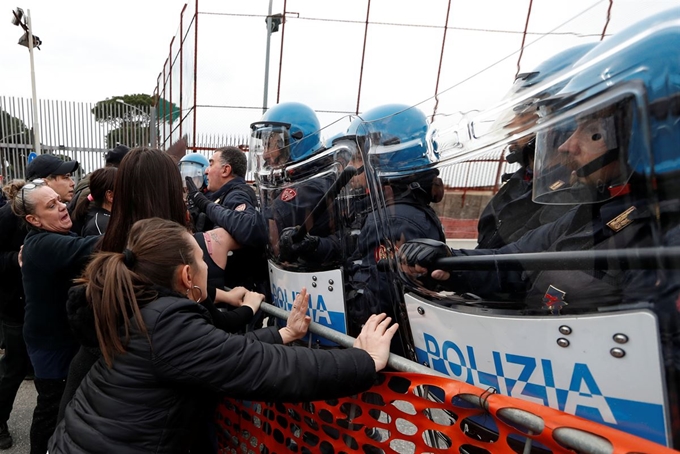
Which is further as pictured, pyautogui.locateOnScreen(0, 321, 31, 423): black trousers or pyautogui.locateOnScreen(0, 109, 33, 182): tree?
pyautogui.locateOnScreen(0, 109, 33, 182): tree

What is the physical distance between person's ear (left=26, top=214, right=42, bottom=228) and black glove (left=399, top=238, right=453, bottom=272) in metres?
2.14

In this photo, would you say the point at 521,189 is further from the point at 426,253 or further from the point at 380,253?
the point at 380,253

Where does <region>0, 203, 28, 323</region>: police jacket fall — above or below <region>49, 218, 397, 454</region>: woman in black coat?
below

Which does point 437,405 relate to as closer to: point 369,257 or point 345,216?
point 369,257

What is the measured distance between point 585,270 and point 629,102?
34cm

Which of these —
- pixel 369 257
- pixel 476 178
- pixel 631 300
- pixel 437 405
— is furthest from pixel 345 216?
pixel 631 300

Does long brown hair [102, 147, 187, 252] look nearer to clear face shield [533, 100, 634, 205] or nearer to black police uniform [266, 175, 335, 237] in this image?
black police uniform [266, 175, 335, 237]

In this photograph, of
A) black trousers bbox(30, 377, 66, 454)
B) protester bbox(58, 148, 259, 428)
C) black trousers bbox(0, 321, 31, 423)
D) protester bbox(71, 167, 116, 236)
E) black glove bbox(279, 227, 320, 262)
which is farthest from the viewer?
black trousers bbox(0, 321, 31, 423)

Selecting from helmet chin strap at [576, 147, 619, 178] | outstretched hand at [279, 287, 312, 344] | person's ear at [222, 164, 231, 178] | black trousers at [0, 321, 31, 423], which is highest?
helmet chin strap at [576, 147, 619, 178]

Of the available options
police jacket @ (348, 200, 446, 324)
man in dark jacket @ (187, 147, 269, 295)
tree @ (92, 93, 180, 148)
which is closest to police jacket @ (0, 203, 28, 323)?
man in dark jacket @ (187, 147, 269, 295)

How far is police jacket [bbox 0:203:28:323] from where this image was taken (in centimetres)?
314

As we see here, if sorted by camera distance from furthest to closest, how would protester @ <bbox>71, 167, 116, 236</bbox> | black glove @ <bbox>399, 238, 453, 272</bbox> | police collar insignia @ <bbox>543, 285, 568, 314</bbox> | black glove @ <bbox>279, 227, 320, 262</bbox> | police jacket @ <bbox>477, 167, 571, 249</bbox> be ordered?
protester @ <bbox>71, 167, 116, 236</bbox> < black glove @ <bbox>279, 227, 320, 262</bbox> < black glove @ <bbox>399, 238, 453, 272</bbox> < police jacket @ <bbox>477, 167, 571, 249</bbox> < police collar insignia @ <bbox>543, 285, 568, 314</bbox>

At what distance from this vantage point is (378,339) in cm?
147

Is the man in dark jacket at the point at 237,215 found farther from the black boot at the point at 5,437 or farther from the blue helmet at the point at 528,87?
the black boot at the point at 5,437
